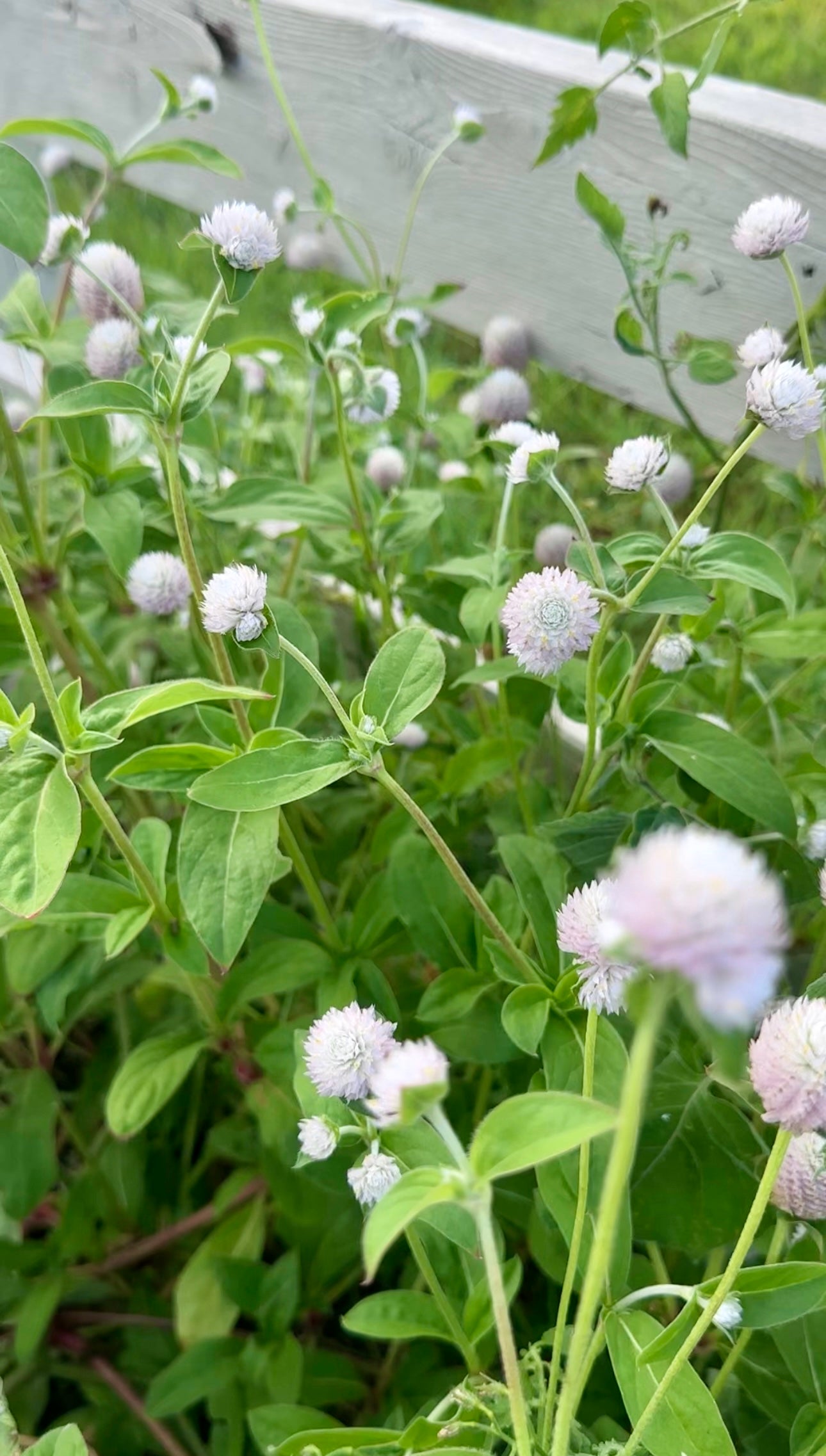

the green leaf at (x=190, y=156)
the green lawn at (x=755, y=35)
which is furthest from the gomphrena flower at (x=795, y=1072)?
the green lawn at (x=755, y=35)

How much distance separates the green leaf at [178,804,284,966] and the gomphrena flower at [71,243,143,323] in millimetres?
495

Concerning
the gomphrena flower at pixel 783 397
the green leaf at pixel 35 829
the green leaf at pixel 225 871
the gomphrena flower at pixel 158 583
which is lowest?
the gomphrena flower at pixel 158 583

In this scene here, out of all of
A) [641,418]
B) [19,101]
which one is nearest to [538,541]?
[641,418]

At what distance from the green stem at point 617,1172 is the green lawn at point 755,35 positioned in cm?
218

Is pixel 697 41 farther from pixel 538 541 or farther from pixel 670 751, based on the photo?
pixel 670 751

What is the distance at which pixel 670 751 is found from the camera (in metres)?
0.69

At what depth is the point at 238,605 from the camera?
0.57 m

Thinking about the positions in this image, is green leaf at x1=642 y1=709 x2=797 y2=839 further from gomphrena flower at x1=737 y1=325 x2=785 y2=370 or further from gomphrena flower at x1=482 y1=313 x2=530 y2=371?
gomphrena flower at x1=482 y1=313 x2=530 y2=371

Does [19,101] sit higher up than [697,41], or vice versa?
[697,41]

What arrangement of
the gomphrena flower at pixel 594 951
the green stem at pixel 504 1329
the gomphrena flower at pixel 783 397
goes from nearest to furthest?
1. the green stem at pixel 504 1329
2. the gomphrena flower at pixel 594 951
3. the gomphrena flower at pixel 783 397

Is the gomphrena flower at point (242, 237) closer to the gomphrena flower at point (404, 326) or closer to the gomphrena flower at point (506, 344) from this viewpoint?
the gomphrena flower at point (404, 326)

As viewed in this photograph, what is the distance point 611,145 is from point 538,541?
15.3 inches

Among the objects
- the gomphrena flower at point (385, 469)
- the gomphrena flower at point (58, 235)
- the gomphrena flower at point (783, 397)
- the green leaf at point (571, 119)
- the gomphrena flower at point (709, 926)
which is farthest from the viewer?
the gomphrena flower at point (385, 469)

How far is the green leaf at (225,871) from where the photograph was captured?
0.61 m
